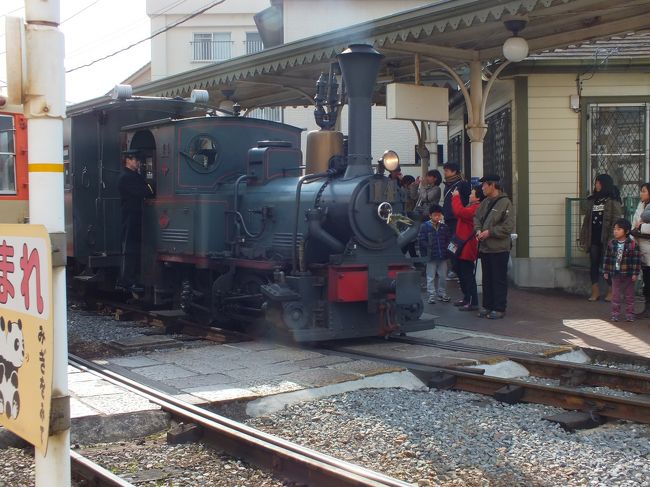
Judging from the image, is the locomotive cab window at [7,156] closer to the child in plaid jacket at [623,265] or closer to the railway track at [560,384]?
the railway track at [560,384]

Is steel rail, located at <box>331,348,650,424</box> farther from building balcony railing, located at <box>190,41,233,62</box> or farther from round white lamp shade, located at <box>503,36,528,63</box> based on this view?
building balcony railing, located at <box>190,41,233,62</box>

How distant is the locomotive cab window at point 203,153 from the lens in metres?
9.33

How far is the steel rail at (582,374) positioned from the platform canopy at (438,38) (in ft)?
12.6

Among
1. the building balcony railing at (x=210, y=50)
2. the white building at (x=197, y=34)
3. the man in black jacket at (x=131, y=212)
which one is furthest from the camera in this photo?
the building balcony railing at (x=210, y=50)

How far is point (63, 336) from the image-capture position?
8.43 ft

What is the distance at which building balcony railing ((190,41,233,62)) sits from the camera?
119 ft

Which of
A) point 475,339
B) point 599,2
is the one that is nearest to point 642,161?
point 599,2

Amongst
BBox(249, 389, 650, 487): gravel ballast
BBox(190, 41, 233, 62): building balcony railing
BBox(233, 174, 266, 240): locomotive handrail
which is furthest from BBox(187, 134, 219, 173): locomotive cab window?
BBox(190, 41, 233, 62): building balcony railing

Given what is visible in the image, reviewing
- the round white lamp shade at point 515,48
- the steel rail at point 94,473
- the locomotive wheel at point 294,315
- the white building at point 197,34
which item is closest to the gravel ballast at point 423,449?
the steel rail at point 94,473

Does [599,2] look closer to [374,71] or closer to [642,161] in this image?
[374,71]

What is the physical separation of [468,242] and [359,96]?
3.09 meters

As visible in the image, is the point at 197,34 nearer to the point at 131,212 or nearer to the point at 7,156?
the point at 7,156

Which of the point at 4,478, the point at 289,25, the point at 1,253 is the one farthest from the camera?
the point at 289,25

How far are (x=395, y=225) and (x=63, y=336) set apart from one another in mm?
5752
